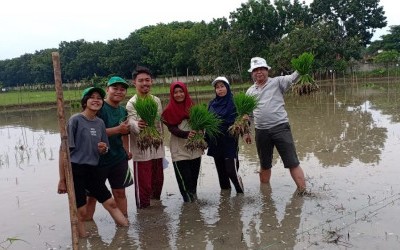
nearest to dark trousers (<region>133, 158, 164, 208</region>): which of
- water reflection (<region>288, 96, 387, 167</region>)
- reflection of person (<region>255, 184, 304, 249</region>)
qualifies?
reflection of person (<region>255, 184, 304, 249</region>)

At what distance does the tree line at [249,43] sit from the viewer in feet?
102

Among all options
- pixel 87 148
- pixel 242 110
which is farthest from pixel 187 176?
pixel 87 148

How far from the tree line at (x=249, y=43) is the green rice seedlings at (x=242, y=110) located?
688 inches

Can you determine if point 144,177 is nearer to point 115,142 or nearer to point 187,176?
point 187,176

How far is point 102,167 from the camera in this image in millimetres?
4332

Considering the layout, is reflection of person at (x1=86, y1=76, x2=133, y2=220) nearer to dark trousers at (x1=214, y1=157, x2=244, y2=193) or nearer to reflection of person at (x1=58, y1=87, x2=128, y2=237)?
reflection of person at (x1=58, y1=87, x2=128, y2=237)

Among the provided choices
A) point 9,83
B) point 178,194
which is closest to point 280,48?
point 178,194

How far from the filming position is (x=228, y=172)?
5.21 meters

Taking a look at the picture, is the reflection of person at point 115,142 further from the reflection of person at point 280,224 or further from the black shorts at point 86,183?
the reflection of person at point 280,224

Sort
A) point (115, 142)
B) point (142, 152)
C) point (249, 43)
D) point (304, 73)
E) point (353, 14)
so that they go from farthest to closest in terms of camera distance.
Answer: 1. point (353, 14)
2. point (249, 43)
3. point (304, 73)
4. point (142, 152)
5. point (115, 142)

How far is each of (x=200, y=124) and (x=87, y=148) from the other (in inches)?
53.4

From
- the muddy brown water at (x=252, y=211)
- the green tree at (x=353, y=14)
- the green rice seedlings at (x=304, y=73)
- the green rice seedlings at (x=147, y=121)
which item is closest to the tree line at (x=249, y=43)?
the green tree at (x=353, y=14)

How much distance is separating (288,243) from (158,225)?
4.67 feet

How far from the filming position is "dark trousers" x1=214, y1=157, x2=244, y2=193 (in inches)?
205
